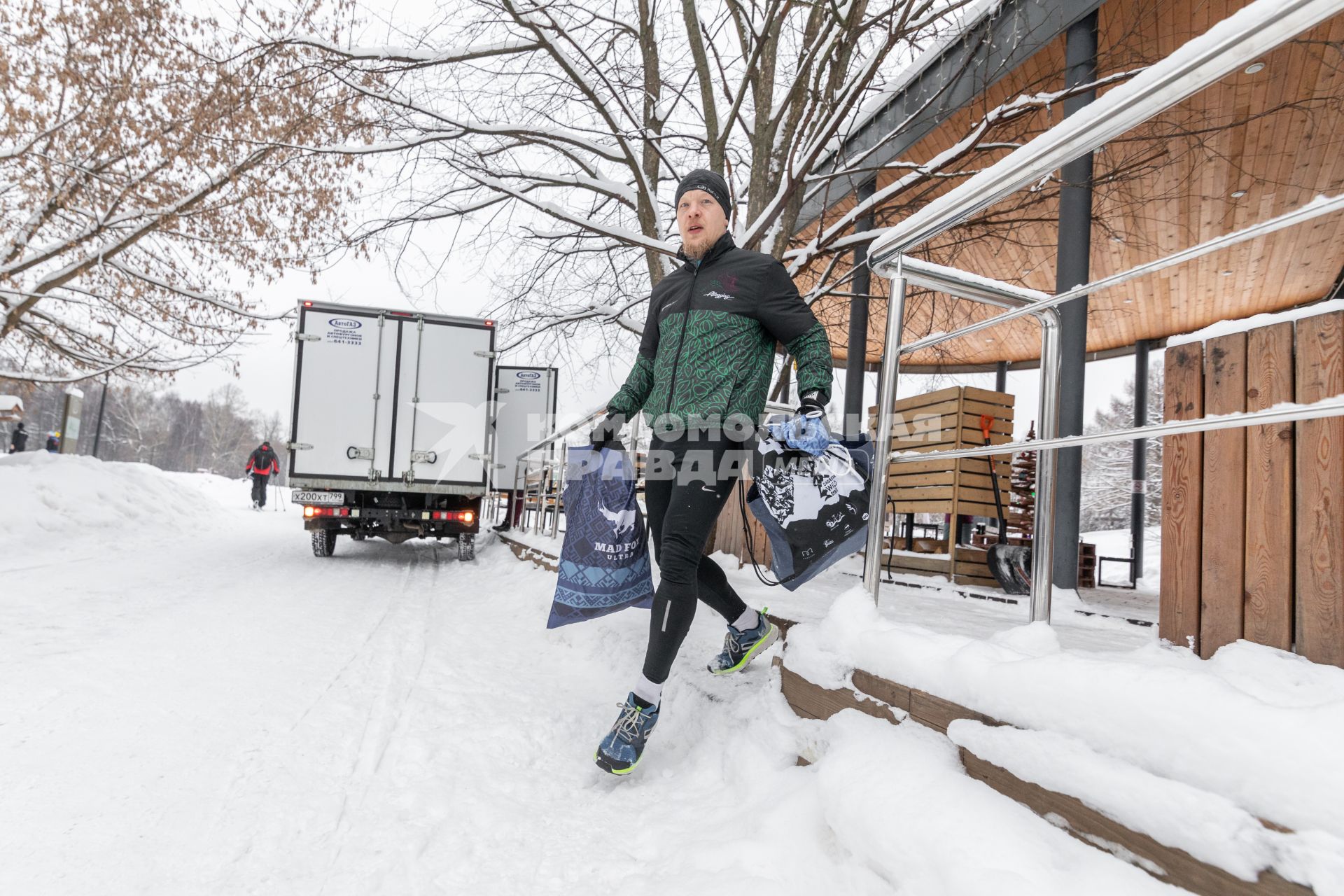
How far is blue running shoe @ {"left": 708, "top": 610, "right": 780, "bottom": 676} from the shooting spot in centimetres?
260

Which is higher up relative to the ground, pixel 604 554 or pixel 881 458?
pixel 881 458

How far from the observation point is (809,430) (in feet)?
7.39

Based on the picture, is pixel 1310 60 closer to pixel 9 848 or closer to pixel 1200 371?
pixel 1200 371

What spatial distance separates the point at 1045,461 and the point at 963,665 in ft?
2.63

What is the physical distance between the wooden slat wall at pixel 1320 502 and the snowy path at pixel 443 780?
1015 mm

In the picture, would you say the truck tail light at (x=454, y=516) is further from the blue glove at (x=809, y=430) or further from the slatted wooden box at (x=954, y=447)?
the blue glove at (x=809, y=430)

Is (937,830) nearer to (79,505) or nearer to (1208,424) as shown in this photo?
(1208,424)

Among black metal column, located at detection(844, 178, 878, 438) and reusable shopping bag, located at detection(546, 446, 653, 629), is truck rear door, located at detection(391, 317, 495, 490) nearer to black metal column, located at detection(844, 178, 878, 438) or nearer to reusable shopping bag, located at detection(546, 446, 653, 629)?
black metal column, located at detection(844, 178, 878, 438)

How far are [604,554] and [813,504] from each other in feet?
2.75

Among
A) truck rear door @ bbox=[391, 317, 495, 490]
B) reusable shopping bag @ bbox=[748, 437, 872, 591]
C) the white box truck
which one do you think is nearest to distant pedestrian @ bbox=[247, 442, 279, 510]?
the white box truck

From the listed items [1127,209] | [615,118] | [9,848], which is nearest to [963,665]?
[9,848]

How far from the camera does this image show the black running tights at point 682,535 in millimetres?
2262

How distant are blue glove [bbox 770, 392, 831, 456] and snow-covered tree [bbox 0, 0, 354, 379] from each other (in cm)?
509

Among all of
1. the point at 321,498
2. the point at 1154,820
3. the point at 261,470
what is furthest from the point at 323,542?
the point at 261,470
